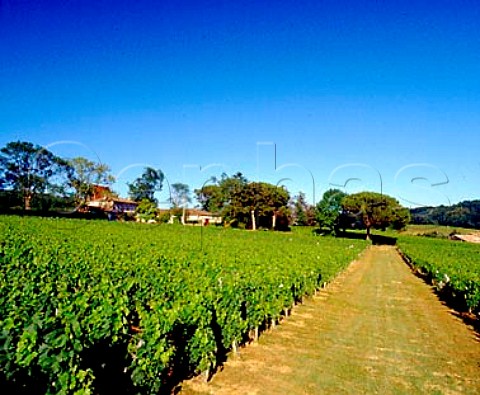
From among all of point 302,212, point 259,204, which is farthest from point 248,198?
point 302,212

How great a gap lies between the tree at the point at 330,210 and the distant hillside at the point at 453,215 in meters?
19.9

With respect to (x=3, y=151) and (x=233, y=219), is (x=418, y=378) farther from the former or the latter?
(x=3, y=151)

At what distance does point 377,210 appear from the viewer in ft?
255

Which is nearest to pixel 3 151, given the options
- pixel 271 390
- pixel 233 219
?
pixel 233 219

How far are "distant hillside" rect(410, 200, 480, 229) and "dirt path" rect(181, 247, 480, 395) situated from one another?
275 feet

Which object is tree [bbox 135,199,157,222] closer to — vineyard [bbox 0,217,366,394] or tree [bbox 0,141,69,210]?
tree [bbox 0,141,69,210]

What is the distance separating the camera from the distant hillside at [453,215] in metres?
89.4

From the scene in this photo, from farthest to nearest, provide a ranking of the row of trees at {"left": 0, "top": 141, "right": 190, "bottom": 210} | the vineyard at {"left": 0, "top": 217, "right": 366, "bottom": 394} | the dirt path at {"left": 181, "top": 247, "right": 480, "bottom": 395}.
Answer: the row of trees at {"left": 0, "top": 141, "right": 190, "bottom": 210}
the dirt path at {"left": 181, "top": 247, "right": 480, "bottom": 395}
the vineyard at {"left": 0, "top": 217, "right": 366, "bottom": 394}

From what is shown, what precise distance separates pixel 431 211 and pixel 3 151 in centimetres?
10472

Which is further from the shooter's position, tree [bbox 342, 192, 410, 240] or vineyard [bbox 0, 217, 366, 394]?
tree [bbox 342, 192, 410, 240]

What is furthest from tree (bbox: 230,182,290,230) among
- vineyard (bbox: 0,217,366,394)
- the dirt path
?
vineyard (bbox: 0,217,366,394)

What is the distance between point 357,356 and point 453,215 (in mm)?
97696

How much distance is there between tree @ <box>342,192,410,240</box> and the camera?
76688mm

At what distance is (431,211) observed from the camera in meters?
101
